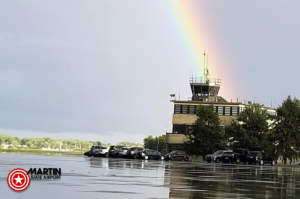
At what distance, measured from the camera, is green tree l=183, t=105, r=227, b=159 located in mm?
87125

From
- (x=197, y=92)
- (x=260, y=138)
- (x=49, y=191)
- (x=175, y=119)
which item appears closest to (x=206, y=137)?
(x=260, y=138)

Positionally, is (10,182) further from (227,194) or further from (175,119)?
(175,119)

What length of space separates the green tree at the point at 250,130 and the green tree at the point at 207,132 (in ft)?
9.53

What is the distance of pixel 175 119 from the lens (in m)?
111

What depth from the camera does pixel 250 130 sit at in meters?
89.7

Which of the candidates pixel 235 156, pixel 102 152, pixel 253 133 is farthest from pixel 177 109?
pixel 235 156

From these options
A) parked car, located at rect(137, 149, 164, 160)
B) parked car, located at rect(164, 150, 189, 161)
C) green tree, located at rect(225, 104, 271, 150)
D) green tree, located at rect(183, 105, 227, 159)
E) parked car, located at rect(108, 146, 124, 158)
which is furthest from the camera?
green tree, located at rect(225, 104, 271, 150)

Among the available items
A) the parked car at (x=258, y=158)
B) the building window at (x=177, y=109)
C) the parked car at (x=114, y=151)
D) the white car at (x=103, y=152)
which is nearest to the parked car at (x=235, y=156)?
the parked car at (x=258, y=158)

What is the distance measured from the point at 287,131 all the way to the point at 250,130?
7.64m

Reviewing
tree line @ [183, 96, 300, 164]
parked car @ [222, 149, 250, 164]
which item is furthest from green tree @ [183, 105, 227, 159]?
parked car @ [222, 149, 250, 164]

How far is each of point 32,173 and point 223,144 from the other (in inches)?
2731

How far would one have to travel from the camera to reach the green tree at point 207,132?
87.1 metres

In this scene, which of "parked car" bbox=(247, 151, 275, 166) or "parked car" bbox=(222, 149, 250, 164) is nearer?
"parked car" bbox=(222, 149, 250, 164)

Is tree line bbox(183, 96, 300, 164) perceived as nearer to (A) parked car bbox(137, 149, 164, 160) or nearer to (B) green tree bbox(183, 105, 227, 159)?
(B) green tree bbox(183, 105, 227, 159)
